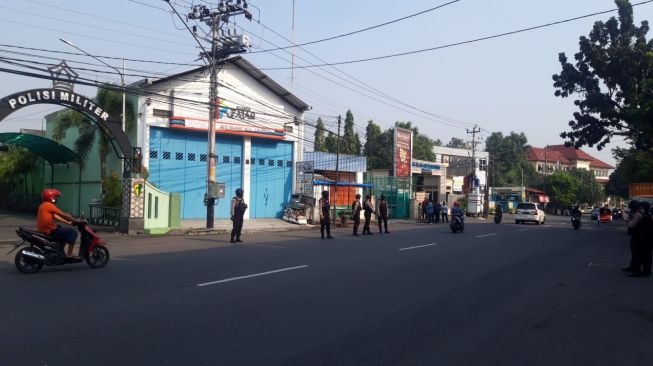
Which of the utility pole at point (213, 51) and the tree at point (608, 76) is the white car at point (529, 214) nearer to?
the tree at point (608, 76)

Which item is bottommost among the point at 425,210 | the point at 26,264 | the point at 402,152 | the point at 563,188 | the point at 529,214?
the point at 26,264

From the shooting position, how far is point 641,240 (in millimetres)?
11148

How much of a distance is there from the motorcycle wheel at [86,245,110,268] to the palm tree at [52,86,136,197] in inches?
536

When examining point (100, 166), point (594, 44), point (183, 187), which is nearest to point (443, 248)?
point (183, 187)

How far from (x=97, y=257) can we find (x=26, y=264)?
130cm

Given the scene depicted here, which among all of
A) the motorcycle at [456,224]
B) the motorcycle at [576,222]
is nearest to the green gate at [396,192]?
the motorcycle at [576,222]

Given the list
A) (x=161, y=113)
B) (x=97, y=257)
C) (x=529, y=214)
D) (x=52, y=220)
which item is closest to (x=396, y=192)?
(x=529, y=214)

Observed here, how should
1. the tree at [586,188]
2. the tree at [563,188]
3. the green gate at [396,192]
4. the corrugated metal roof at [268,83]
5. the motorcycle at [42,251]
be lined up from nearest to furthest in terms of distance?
1. the motorcycle at [42,251]
2. the corrugated metal roof at [268,83]
3. the green gate at [396,192]
4. the tree at [563,188]
5. the tree at [586,188]

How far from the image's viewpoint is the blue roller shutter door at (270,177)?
29.6m

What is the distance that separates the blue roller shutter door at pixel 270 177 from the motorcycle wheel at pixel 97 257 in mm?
18242

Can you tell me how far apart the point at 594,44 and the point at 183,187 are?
25017 millimetres

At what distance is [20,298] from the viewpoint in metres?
7.74

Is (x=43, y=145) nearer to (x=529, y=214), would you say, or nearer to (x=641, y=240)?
(x=641, y=240)

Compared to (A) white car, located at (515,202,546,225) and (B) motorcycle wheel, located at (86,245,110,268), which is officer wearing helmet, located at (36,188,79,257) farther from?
(A) white car, located at (515,202,546,225)
